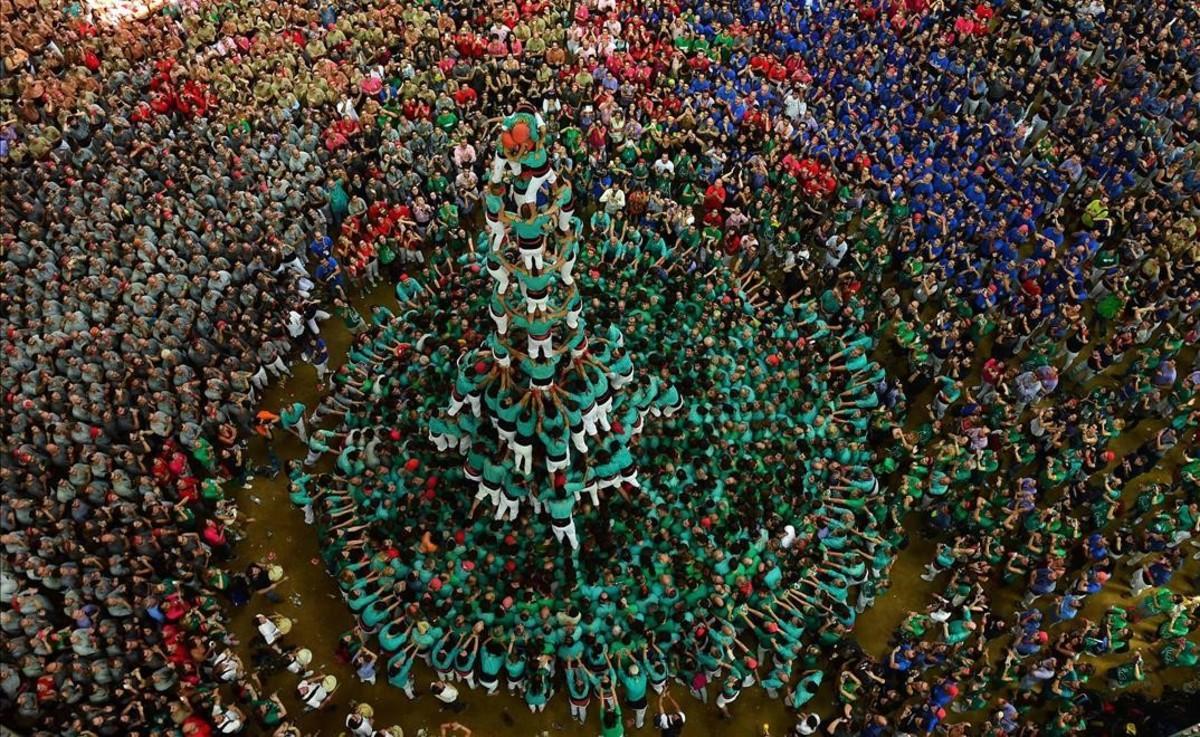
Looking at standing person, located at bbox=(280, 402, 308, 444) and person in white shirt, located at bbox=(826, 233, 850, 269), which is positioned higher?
person in white shirt, located at bbox=(826, 233, 850, 269)

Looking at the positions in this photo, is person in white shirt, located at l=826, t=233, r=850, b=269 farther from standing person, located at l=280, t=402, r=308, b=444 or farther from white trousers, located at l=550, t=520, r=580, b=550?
standing person, located at l=280, t=402, r=308, b=444

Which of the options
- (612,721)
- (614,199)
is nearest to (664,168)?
(614,199)

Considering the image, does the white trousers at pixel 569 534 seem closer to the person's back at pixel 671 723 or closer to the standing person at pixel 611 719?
the standing person at pixel 611 719

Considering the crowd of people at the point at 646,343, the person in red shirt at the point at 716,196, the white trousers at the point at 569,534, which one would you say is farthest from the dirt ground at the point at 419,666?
the person in red shirt at the point at 716,196

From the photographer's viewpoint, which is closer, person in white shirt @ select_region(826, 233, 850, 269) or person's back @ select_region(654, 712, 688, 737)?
person's back @ select_region(654, 712, 688, 737)

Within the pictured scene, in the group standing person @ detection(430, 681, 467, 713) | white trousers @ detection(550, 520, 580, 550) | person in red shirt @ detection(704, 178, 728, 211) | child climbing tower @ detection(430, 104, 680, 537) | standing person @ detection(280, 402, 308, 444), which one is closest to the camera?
child climbing tower @ detection(430, 104, 680, 537)

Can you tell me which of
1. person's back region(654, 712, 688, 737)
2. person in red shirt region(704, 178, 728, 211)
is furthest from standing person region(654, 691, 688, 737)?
person in red shirt region(704, 178, 728, 211)
